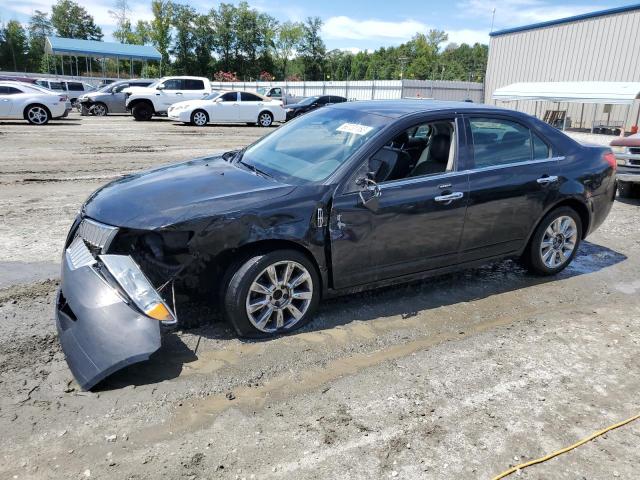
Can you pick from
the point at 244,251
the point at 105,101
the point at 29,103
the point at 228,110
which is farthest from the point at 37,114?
the point at 244,251

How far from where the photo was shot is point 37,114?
64.0 ft

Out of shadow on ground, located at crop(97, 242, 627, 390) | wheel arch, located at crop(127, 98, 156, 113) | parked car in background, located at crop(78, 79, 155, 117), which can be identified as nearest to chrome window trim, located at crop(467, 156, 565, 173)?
shadow on ground, located at crop(97, 242, 627, 390)

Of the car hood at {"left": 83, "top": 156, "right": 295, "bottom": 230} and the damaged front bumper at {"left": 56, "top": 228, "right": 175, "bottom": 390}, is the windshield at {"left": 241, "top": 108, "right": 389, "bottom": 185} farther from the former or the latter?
the damaged front bumper at {"left": 56, "top": 228, "right": 175, "bottom": 390}

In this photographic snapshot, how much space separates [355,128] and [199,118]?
731 inches

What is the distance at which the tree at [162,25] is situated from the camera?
8106 cm

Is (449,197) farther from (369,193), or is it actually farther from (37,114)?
(37,114)

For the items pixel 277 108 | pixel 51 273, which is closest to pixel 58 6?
pixel 277 108

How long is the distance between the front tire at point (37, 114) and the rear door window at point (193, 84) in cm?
610

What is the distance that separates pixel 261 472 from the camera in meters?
2.52

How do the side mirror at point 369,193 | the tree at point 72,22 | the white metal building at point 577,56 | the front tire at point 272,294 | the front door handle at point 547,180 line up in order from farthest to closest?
the tree at point 72,22, the white metal building at point 577,56, the front door handle at point 547,180, the side mirror at point 369,193, the front tire at point 272,294

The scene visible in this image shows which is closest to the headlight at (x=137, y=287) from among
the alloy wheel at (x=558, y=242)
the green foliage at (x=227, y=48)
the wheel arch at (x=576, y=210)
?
the wheel arch at (x=576, y=210)

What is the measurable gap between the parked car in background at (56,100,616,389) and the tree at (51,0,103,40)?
356 feet

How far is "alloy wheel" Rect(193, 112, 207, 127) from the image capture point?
21.5 m

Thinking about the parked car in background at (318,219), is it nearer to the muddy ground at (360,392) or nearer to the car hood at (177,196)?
the car hood at (177,196)
